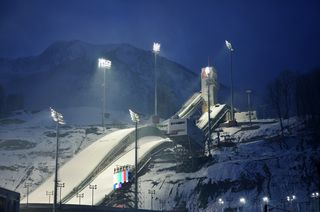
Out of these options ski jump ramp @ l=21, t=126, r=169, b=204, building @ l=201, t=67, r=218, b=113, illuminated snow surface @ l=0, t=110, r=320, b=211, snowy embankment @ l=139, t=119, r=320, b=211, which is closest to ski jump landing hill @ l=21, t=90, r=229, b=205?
ski jump ramp @ l=21, t=126, r=169, b=204

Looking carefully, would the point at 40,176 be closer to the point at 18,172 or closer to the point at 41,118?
the point at 18,172

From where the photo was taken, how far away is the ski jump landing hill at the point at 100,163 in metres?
99.7

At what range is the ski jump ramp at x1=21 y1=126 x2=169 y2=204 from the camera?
101 m

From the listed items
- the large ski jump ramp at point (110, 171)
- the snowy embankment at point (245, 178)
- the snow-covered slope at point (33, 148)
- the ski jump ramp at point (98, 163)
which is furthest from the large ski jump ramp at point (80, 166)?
the snowy embankment at point (245, 178)

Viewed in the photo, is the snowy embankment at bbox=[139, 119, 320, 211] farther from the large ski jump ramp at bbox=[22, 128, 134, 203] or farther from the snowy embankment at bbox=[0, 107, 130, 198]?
the snowy embankment at bbox=[0, 107, 130, 198]

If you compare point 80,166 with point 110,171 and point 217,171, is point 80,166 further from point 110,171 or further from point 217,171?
point 217,171

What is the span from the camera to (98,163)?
371 feet

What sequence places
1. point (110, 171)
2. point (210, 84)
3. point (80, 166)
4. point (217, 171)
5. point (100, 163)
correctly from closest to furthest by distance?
point (217, 171), point (110, 171), point (100, 163), point (80, 166), point (210, 84)

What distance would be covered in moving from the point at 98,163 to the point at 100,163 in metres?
0.63

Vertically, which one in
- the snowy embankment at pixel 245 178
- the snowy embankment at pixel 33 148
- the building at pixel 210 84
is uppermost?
the building at pixel 210 84

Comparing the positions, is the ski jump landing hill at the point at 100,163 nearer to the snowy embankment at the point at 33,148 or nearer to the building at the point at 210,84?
the snowy embankment at the point at 33,148

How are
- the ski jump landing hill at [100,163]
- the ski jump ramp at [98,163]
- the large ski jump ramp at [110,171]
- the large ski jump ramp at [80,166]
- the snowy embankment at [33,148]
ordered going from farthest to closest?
the snowy embankment at [33,148]
the large ski jump ramp at [80,166]
the ski jump ramp at [98,163]
the ski jump landing hill at [100,163]
the large ski jump ramp at [110,171]

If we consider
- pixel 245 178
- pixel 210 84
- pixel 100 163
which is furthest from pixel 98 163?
pixel 210 84

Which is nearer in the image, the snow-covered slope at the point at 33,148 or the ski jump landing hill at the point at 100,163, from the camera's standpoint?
the ski jump landing hill at the point at 100,163
